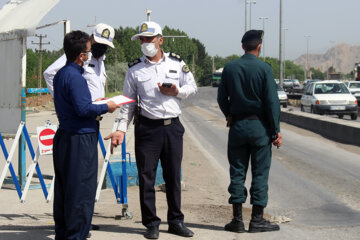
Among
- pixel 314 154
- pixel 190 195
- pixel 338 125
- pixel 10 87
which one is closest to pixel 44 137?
pixel 10 87

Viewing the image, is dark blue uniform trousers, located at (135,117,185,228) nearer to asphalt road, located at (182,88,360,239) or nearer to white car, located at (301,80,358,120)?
asphalt road, located at (182,88,360,239)

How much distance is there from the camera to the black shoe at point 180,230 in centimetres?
570

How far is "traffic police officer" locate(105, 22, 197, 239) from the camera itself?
225 inches

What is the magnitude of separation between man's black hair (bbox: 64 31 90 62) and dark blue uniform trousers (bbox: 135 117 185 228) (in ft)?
3.70

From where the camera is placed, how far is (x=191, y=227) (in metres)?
6.19

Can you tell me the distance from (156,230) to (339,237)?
1.74m

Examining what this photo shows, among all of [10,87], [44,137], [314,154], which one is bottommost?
[314,154]

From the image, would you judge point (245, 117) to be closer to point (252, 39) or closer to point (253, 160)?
point (253, 160)

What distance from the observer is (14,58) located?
341 inches

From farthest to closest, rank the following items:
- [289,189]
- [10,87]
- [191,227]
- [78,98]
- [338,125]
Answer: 1. [338,125]
2. [289,189]
3. [10,87]
4. [191,227]
5. [78,98]

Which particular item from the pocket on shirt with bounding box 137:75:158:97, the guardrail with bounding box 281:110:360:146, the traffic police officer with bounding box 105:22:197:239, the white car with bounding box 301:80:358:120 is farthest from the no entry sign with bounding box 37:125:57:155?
the white car with bounding box 301:80:358:120

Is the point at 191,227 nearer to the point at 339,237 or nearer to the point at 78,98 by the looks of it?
the point at 339,237

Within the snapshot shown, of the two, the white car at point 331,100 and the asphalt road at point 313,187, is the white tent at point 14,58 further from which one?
the white car at point 331,100

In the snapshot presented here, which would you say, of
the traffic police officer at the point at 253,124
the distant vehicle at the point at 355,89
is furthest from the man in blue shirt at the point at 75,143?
the distant vehicle at the point at 355,89
